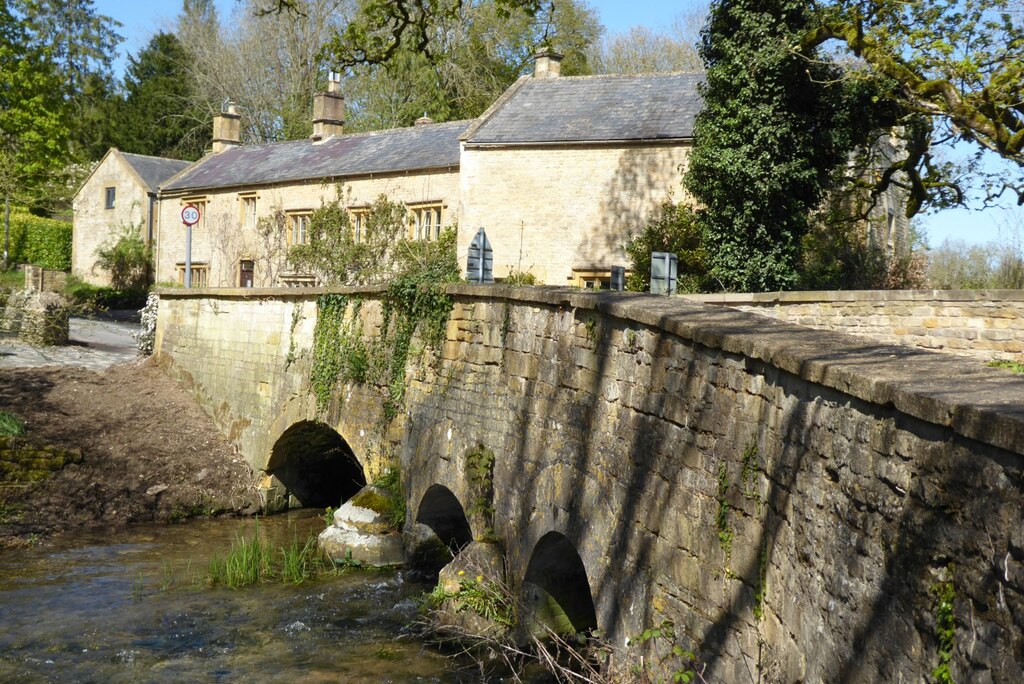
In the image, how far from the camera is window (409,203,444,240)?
89.8ft

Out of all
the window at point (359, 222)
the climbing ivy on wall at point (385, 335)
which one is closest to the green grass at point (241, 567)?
the climbing ivy on wall at point (385, 335)

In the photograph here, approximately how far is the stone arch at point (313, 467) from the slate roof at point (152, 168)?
78.2ft

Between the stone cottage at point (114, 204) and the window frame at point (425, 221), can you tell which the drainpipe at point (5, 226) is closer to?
the stone cottage at point (114, 204)

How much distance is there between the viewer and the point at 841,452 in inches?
172

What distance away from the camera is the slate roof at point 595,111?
23.5 metres

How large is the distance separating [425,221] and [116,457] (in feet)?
43.2

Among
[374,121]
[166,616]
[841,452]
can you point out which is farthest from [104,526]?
[374,121]

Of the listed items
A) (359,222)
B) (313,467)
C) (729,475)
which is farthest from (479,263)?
(359,222)

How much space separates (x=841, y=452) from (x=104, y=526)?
1319 cm

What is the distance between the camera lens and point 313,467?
57.6 feet

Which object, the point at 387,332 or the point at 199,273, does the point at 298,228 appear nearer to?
the point at 199,273

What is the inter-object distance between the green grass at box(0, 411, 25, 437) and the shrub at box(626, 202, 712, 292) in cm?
1144

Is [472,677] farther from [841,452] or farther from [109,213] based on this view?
[109,213]

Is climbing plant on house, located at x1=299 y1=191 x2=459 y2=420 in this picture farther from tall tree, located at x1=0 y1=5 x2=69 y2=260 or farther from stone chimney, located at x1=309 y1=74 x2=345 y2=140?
tall tree, located at x1=0 y1=5 x2=69 y2=260
